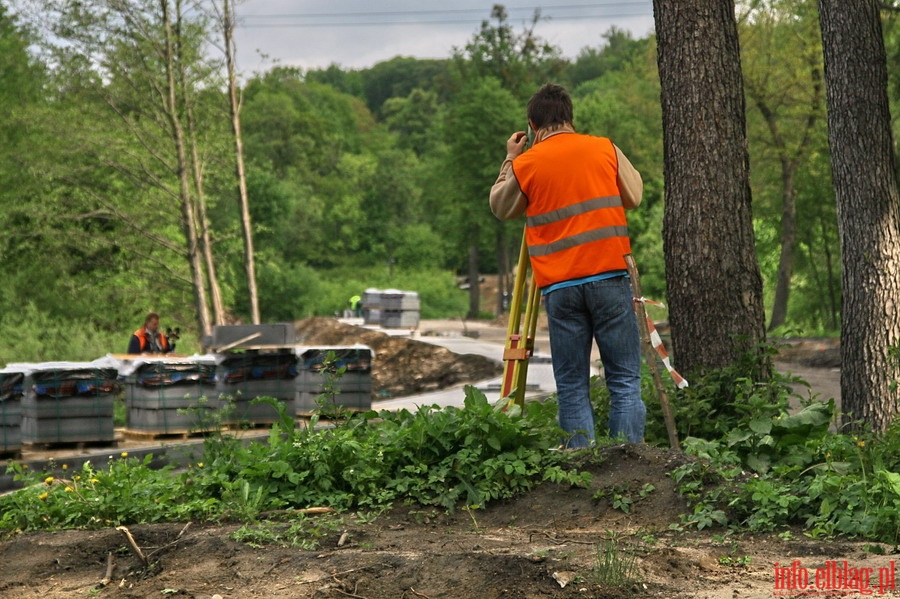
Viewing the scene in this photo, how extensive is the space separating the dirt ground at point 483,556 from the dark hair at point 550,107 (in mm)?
1994

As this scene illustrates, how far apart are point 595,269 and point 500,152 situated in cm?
4880

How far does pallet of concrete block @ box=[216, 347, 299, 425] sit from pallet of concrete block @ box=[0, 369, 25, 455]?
11.4 feet

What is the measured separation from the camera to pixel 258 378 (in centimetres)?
1772

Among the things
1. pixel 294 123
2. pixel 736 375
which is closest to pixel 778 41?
pixel 736 375

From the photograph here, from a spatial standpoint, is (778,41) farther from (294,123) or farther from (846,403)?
(294,123)

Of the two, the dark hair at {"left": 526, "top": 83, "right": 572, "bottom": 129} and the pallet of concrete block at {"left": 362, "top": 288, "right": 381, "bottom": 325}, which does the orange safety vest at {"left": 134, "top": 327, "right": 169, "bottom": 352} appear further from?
the pallet of concrete block at {"left": 362, "top": 288, "right": 381, "bottom": 325}

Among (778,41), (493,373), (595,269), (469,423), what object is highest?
(778,41)

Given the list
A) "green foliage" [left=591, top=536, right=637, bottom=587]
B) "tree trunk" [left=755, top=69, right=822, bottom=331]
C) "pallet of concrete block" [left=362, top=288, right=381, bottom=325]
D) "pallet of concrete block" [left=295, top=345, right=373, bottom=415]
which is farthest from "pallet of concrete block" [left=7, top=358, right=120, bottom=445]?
"pallet of concrete block" [left=362, top=288, right=381, bottom=325]

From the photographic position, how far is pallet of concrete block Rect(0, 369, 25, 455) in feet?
Result: 46.5

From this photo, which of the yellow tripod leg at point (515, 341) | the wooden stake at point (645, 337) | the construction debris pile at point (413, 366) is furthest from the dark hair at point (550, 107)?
the construction debris pile at point (413, 366)

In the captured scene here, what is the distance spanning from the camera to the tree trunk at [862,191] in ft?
29.8

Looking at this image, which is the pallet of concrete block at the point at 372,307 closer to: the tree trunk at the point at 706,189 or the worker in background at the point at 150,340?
the worker in background at the point at 150,340

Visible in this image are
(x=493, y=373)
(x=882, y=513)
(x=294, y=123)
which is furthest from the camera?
(x=294, y=123)

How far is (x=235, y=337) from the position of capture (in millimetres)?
18406
